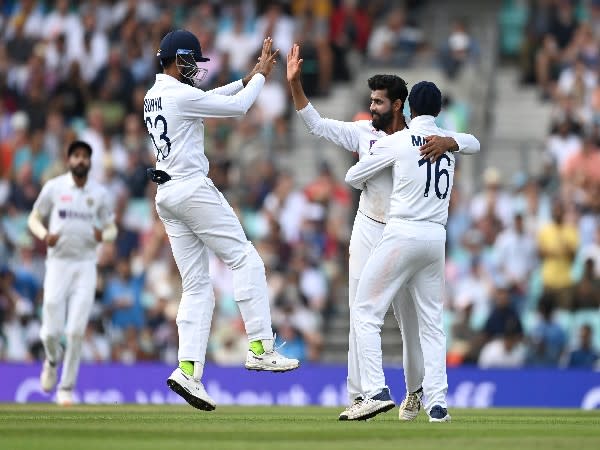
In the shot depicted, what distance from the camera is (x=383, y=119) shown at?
43.6ft

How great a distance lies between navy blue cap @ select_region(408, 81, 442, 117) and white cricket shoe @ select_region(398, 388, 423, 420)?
234 cm

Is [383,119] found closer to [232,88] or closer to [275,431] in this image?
[232,88]

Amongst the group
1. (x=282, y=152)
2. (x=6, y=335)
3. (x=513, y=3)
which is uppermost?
(x=513, y=3)

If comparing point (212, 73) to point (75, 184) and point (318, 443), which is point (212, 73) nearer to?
point (75, 184)

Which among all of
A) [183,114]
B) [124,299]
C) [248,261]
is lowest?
[124,299]

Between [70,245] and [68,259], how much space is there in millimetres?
161

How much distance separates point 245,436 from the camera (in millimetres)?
11406

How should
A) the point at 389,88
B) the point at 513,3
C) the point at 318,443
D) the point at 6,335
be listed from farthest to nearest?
1. the point at 513,3
2. the point at 6,335
3. the point at 389,88
4. the point at 318,443

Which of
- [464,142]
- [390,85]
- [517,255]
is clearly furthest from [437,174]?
[517,255]

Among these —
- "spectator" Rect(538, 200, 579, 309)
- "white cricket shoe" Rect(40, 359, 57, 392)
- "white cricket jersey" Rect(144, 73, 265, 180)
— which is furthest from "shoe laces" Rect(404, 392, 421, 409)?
"spectator" Rect(538, 200, 579, 309)

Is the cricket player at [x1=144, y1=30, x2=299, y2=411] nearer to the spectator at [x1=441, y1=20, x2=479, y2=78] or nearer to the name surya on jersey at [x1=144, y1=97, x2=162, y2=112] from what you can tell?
the name surya on jersey at [x1=144, y1=97, x2=162, y2=112]

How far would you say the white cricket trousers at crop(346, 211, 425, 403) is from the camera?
1345 cm

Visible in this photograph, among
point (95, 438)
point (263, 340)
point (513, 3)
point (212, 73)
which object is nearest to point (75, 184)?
point (263, 340)

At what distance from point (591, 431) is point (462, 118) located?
1301 centimetres
